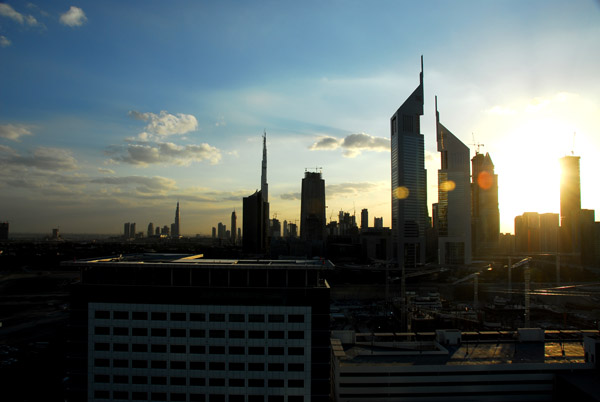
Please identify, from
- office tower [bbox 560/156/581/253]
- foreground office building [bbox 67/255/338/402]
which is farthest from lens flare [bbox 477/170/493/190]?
foreground office building [bbox 67/255/338/402]

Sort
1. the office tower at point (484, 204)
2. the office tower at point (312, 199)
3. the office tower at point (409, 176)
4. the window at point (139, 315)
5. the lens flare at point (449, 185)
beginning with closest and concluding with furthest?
the window at point (139, 315) < the office tower at point (409, 176) < the lens flare at point (449, 185) < the office tower at point (484, 204) < the office tower at point (312, 199)

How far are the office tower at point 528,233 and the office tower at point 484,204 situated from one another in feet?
27.9

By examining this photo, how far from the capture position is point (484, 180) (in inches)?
5600

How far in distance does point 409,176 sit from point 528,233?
162ft

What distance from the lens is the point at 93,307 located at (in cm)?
1842

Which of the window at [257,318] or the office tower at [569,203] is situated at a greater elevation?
the office tower at [569,203]

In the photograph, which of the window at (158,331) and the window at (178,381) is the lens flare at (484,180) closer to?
the window at (178,381)

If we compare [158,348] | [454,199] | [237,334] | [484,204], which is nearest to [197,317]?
[237,334]

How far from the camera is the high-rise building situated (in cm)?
11944

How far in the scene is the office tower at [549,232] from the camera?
123625mm

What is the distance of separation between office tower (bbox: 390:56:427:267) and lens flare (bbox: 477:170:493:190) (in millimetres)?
38557

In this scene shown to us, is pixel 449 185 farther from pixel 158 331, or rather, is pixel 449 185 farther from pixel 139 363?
pixel 139 363

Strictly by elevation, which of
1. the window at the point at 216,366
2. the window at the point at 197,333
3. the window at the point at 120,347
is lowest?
the window at the point at 216,366

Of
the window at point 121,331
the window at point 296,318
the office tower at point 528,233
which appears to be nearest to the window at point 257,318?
the window at point 296,318
